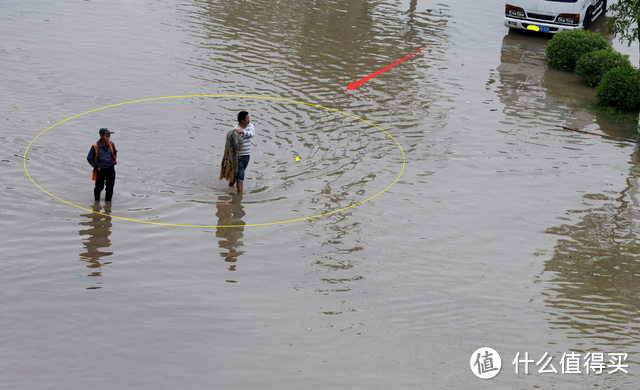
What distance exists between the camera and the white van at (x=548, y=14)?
21797 mm

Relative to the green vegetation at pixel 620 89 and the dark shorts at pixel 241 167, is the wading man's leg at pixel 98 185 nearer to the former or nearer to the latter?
the dark shorts at pixel 241 167

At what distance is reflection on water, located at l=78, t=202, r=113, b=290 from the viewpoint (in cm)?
947

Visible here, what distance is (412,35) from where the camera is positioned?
2238 centimetres

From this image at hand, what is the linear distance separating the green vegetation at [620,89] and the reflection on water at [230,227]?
10.0 meters

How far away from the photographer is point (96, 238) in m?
10.2

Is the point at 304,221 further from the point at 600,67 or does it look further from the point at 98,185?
the point at 600,67

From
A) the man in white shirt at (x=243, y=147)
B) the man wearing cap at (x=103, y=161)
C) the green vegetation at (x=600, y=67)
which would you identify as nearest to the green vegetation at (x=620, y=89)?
the green vegetation at (x=600, y=67)

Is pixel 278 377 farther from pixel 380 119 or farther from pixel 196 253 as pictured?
pixel 380 119

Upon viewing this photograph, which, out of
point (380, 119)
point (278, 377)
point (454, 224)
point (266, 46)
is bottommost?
point (278, 377)

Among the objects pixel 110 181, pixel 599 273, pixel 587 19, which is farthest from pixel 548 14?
pixel 110 181

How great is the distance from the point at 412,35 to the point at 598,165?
32.8ft

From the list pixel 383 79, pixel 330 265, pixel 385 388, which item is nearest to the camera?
pixel 385 388

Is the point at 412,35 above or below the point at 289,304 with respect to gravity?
above

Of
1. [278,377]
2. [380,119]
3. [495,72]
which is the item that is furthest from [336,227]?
[495,72]
